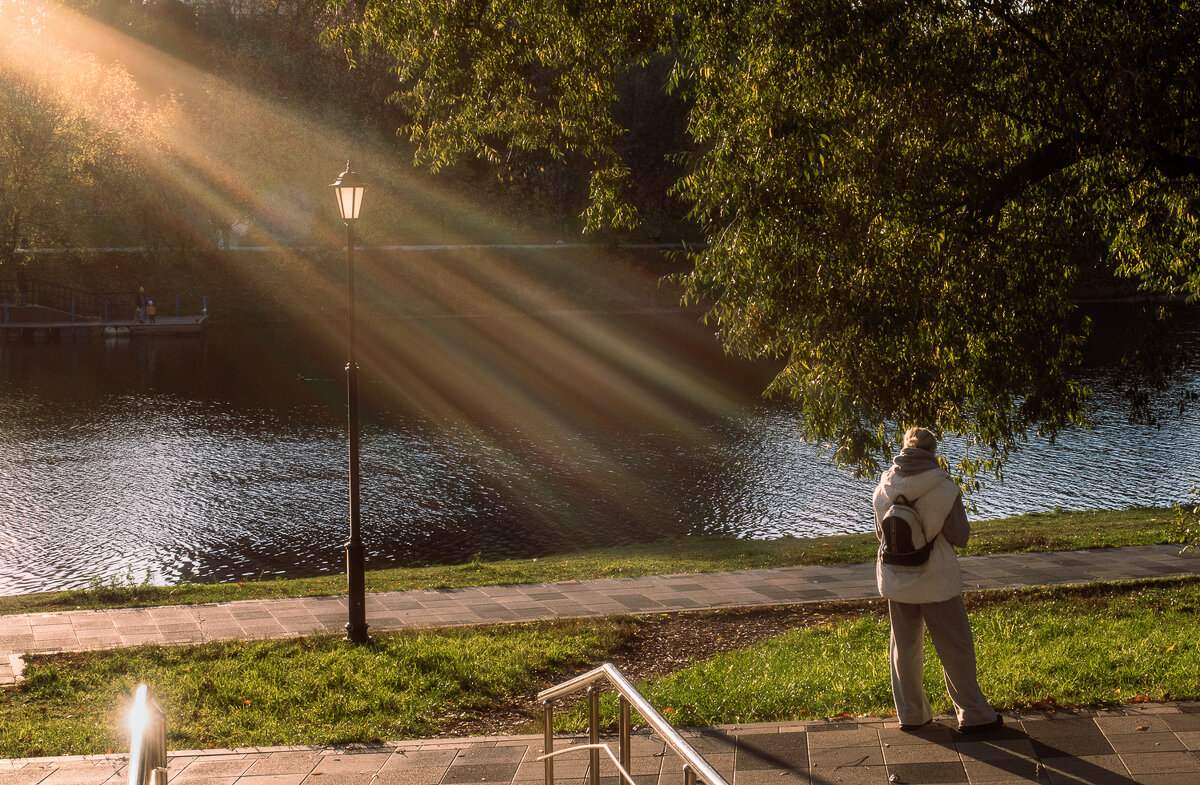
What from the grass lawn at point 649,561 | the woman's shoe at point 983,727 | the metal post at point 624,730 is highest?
the metal post at point 624,730

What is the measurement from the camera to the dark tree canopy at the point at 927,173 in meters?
7.32

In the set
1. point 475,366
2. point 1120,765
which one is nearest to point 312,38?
point 475,366

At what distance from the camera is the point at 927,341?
820cm

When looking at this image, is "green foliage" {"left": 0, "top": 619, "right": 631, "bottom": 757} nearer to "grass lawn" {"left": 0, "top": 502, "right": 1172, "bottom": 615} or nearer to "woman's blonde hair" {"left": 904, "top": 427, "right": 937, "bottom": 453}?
"grass lawn" {"left": 0, "top": 502, "right": 1172, "bottom": 615}

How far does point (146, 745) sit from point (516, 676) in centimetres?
562

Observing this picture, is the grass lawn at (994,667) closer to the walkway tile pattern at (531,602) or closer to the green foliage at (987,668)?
the green foliage at (987,668)

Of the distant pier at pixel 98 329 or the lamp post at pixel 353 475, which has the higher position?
the lamp post at pixel 353 475

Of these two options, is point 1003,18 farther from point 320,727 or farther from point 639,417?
point 639,417

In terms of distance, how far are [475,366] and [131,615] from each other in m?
26.8

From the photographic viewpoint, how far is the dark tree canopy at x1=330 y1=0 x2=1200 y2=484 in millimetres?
7324

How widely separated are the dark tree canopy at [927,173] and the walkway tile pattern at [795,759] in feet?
9.64

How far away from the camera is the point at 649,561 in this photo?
1425 centimetres

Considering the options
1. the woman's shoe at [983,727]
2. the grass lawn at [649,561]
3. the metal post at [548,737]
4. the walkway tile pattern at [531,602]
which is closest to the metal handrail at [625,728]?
the metal post at [548,737]

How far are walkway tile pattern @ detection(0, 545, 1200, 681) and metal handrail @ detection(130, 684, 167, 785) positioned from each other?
7.34 metres
